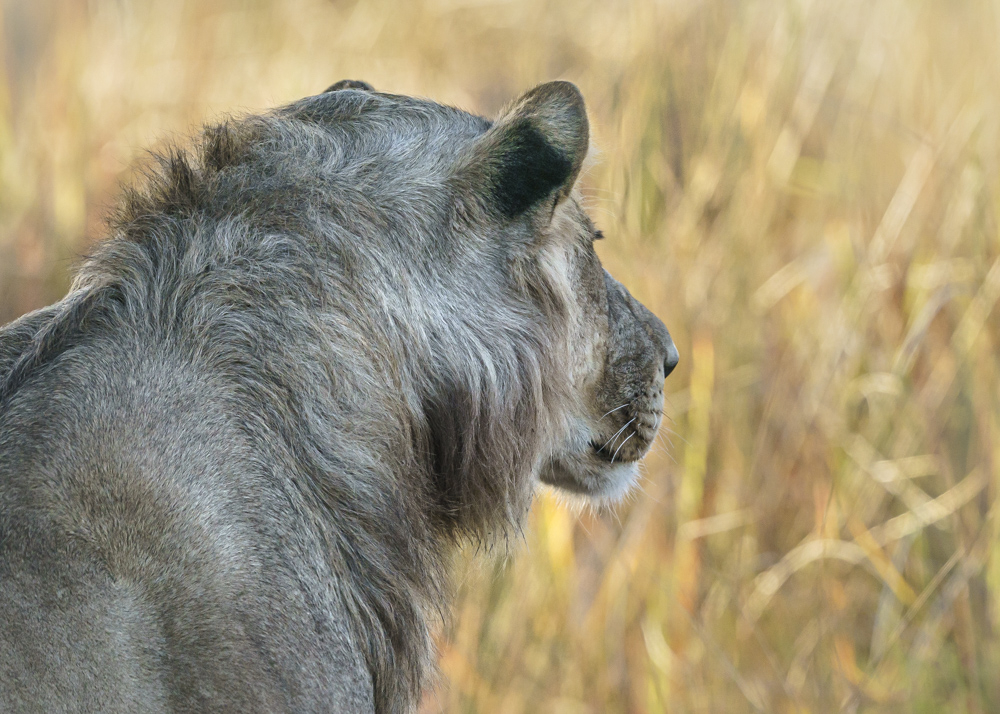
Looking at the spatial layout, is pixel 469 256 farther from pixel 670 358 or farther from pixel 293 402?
pixel 670 358

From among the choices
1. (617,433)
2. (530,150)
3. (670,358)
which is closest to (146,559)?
(530,150)

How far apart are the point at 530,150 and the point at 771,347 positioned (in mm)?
2264

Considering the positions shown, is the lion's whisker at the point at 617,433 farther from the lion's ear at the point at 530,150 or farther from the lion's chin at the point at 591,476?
the lion's ear at the point at 530,150

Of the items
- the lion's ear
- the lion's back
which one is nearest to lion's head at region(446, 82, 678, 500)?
the lion's ear

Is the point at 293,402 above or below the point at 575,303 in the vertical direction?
above

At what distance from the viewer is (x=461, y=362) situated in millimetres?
1832

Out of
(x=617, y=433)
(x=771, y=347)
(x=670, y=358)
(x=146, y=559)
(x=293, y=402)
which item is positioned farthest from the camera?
(x=771, y=347)

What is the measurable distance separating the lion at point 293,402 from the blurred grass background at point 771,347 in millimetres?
961

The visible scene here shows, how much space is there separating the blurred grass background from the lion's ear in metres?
1.03

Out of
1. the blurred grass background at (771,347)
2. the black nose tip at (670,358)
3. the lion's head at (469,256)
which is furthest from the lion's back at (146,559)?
the blurred grass background at (771,347)

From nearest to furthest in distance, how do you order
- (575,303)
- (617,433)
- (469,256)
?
(469,256) → (575,303) → (617,433)

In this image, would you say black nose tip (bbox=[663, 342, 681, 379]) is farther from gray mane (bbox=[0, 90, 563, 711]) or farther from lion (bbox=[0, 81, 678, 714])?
gray mane (bbox=[0, 90, 563, 711])

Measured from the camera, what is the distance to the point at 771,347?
392 cm

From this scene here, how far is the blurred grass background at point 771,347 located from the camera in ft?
10.8
